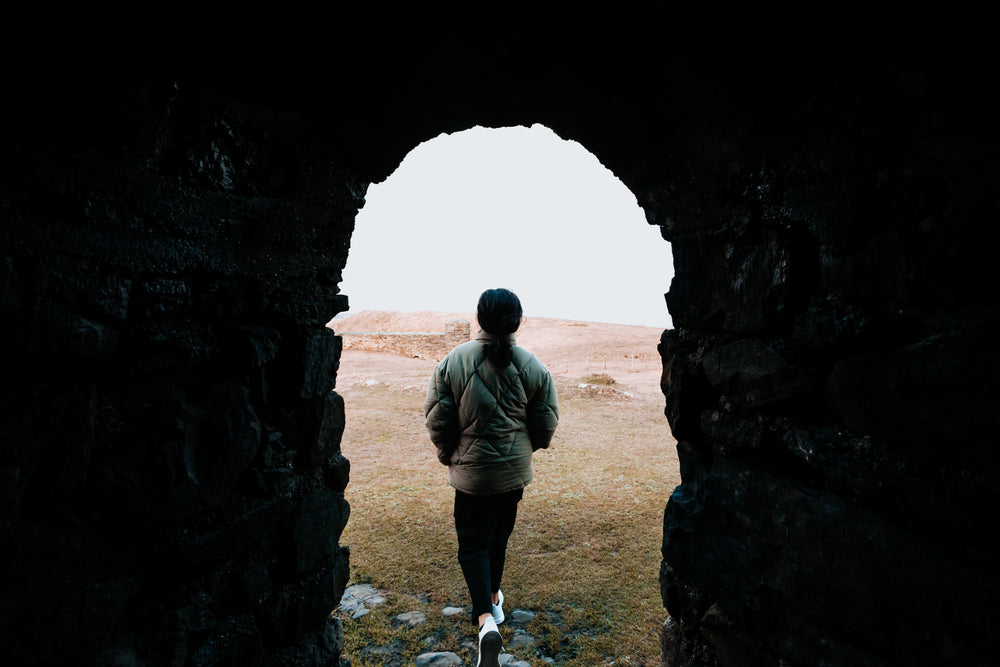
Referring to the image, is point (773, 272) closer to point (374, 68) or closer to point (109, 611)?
point (374, 68)

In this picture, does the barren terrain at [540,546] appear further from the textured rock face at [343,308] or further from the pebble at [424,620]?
the textured rock face at [343,308]

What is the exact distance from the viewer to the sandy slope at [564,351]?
12521 millimetres

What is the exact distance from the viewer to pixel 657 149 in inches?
79.0

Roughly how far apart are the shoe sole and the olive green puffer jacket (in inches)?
25.3

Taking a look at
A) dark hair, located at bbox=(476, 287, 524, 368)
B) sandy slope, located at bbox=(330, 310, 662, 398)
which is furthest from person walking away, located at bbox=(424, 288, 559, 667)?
sandy slope, located at bbox=(330, 310, 662, 398)

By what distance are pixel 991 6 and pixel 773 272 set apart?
2.52 feet

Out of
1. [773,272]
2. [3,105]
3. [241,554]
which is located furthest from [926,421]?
[3,105]

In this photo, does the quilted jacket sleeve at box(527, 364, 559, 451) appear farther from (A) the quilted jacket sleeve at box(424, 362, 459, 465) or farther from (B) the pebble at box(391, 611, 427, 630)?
(B) the pebble at box(391, 611, 427, 630)

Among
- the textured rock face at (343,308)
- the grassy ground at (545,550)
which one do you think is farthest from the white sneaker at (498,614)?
the textured rock face at (343,308)

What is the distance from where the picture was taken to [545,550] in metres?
3.73

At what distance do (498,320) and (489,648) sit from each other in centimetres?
155

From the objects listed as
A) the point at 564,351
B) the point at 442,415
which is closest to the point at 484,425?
the point at 442,415

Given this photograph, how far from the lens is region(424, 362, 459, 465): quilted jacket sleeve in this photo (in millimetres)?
2678

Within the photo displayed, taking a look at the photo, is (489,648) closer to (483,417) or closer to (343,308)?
(483,417)
